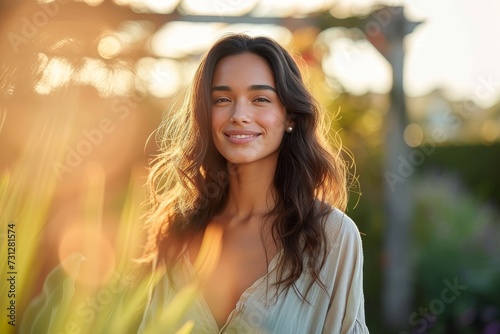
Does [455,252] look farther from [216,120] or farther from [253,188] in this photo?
[216,120]

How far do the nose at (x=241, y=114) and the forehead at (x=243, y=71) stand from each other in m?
0.08

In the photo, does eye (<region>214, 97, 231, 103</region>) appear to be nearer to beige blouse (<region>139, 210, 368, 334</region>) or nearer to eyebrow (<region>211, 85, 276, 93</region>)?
eyebrow (<region>211, 85, 276, 93</region>)

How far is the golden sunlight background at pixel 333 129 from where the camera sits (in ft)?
11.1

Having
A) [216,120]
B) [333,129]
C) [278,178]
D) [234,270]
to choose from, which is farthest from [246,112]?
[333,129]

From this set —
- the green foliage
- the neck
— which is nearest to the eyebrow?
the neck

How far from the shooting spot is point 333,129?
5047 millimetres

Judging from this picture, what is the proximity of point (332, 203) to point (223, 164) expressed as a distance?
1.31ft

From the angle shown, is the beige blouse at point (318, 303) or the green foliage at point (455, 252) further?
the green foliage at point (455, 252)

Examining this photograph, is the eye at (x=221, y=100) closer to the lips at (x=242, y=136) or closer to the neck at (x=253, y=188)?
the lips at (x=242, y=136)

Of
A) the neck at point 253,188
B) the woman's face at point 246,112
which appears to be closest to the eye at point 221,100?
the woman's face at point 246,112

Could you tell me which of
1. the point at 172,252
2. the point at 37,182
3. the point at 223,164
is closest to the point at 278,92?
the point at 223,164

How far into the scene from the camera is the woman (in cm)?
222

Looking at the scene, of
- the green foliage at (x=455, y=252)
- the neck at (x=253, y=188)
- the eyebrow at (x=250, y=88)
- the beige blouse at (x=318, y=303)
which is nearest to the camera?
the beige blouse at (x=318, y=303)

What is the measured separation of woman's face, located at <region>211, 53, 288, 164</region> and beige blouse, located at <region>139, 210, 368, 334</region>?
334 mm
